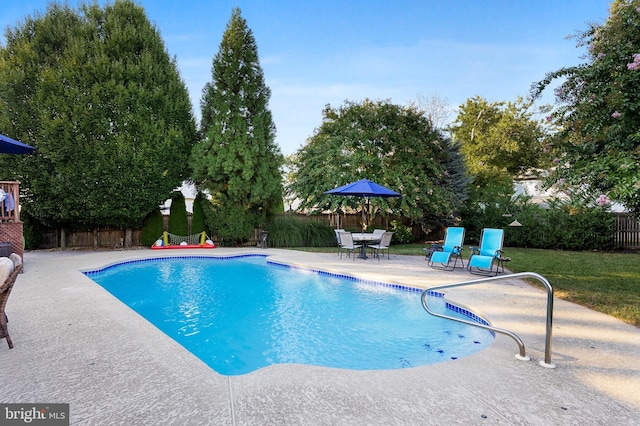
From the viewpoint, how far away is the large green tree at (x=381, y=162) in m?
14.0

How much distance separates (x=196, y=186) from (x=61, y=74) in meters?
5.84

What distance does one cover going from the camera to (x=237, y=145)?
563 inches

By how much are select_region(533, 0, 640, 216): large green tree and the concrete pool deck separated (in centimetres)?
180

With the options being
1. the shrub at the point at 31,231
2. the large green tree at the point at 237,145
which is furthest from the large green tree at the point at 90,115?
the large green tree at the point at 237,145

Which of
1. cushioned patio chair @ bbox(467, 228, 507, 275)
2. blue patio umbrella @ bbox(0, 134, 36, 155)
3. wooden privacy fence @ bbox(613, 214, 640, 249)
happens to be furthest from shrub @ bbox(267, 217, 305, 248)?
wooden privacy fence @ bbox(613, 214, 640, 249)

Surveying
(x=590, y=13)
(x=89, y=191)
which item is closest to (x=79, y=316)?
(x=89, y=191)

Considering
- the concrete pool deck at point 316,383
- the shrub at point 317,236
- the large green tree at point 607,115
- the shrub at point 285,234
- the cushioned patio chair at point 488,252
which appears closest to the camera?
the concrete pool deck at point 316,383

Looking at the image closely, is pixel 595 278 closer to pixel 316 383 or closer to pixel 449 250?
pixel 449 250

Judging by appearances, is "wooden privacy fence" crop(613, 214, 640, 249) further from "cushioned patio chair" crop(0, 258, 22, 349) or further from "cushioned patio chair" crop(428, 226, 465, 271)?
"cushioned patio chair" crop(0, 258, 22, 349)

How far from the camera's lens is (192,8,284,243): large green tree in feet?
46.8

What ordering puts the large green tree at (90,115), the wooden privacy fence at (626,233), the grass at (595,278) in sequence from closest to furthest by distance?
the grass at (595,278), the large green tree at (90,115), the wooden privacy fence at (626,233)

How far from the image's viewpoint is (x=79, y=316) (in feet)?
14.5

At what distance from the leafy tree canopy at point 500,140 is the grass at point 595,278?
11483 mm

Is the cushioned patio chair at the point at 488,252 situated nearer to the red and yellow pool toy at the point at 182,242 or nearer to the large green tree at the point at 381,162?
the large green tree at the point at 381,162
